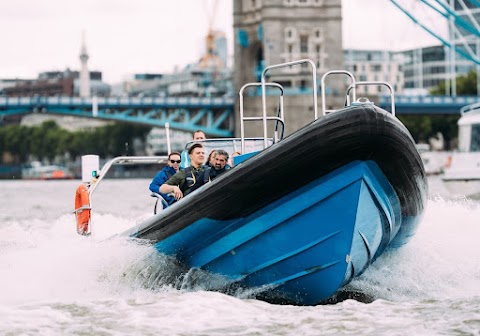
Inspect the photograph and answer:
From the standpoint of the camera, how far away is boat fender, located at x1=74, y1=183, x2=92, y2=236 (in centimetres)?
1277

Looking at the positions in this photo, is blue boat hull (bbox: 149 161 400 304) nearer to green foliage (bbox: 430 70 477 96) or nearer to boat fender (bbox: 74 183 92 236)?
boat fender (bbox: 74 183 92 236)

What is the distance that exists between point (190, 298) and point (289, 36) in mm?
83575

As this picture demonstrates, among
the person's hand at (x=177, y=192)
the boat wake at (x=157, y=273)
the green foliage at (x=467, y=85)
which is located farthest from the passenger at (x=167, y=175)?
the green foliage at (x=467, y=85)

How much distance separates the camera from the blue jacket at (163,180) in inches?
447

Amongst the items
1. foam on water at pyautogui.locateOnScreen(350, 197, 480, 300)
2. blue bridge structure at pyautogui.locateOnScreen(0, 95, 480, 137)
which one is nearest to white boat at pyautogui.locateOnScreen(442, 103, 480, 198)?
foam on water at pyautogui.locateOnScreen(350, 197, 480, 300)

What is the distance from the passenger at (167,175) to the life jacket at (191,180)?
443mm

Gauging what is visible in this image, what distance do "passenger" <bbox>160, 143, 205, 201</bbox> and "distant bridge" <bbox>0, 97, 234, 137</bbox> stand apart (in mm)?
68546

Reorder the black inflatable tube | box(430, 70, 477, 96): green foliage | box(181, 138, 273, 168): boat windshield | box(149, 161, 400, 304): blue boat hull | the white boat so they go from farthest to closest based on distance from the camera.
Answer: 1. box(430, 70, 477, 96): green foliage
2. the white boat
3. box(181, 138, 273, 168): boat windshield
4. box(149, 161, 400, 304): blue boat hull
5. the black inflatable tube

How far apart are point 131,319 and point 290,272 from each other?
4.88 feet

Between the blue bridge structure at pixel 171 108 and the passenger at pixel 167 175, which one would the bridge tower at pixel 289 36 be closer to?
the blue bridge structure at pixel 171 108

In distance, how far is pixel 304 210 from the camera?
9.87m

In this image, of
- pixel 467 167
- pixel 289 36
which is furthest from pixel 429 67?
pixel 467 167

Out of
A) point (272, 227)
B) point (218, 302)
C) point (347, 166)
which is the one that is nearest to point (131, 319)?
point (218, 302)

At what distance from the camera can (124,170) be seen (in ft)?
274
